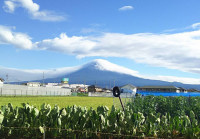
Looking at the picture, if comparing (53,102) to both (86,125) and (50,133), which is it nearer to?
(50,133)

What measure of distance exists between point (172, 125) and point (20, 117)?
5.05 meters

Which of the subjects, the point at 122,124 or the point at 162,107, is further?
the point at 162,107

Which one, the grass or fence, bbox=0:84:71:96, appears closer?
the grass

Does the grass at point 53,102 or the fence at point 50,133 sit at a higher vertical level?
the fence at point 50,133

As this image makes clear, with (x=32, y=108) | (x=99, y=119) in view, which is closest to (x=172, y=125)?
(x=99, y=119)

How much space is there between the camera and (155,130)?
7617mm

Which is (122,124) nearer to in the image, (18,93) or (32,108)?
(32,108)

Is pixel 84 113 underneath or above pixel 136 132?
above

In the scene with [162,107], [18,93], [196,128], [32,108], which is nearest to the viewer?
[196,128]

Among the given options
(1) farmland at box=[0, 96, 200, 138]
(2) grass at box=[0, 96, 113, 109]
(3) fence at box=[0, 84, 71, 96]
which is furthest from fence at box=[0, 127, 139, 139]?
(3) fence at box=[0, 84, 71, 96]

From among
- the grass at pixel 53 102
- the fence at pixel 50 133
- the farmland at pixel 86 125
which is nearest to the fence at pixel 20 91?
the grass at pixel 53 102

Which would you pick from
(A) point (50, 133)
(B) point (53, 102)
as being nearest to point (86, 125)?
(A) point (50, 133)

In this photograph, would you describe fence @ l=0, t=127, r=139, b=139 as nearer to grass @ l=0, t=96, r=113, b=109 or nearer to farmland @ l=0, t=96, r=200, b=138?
farmland @ l=0, t=96, r=200, b=138

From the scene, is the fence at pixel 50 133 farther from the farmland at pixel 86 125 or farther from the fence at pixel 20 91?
the fence at pixel 20 91
